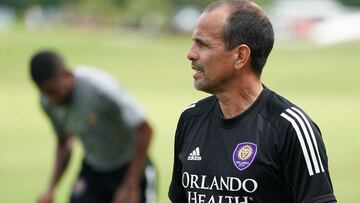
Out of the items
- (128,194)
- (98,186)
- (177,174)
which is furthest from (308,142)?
(98,186)

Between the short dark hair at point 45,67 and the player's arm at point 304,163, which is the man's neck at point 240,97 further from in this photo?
the short dark hair at point 45,67

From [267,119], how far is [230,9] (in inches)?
21.6

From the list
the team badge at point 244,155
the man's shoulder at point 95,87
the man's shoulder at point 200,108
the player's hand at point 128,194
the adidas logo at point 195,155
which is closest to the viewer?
the team badge at point 244,155

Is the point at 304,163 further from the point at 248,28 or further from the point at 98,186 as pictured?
the point at 98,186

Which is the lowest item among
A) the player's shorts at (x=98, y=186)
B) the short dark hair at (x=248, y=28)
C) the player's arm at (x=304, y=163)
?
the player's arm at (x=304, y=163)

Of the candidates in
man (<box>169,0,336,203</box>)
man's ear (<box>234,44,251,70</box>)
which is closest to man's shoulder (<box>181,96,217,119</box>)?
man (<box>169,0,336,203</box>)

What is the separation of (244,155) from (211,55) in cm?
50

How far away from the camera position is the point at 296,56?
45844mm

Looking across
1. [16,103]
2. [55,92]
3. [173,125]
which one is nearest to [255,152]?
[55,92]

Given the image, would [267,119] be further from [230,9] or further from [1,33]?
[1,33]

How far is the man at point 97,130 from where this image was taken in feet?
27.5

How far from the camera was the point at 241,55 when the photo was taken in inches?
195

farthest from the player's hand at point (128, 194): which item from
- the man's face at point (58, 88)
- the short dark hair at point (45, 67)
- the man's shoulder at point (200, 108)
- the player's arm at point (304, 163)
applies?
the player's arm at point (304, 163)

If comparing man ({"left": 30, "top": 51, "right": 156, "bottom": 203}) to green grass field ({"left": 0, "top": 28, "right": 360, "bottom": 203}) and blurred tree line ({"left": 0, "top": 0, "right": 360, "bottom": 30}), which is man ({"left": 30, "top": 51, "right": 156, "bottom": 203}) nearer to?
green grass field ({"left": 0, "top": 28, "right": 360, "bottom": 203})
